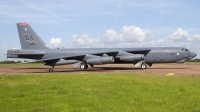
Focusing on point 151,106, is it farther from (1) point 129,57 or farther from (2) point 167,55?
(2) point 167,55

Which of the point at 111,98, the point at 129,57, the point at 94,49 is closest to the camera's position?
the point at 111,98

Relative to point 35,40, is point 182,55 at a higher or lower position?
lower

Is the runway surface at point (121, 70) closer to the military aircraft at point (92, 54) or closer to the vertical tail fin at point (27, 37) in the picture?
the military aircraft at point (92, 54)

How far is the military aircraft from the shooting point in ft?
86.5

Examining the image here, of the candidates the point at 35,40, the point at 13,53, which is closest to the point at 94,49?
the point at 35,40

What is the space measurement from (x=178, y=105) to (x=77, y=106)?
8.83ft

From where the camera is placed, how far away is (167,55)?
28.1 m

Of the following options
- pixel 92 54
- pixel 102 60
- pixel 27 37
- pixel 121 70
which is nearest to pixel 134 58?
pixel 121 70

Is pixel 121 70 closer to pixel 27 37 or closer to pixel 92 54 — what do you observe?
pixel 92 54

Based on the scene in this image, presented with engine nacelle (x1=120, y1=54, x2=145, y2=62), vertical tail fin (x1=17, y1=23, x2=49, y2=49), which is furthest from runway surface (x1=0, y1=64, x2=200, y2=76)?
vertical tail fin (x1=17, y1=23, x2=49, y2=49)

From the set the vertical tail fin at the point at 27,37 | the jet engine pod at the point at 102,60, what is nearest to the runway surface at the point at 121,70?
the jet engine pod at the point at 102,60

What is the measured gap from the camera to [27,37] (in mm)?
29625

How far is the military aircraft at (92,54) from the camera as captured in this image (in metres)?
26.4

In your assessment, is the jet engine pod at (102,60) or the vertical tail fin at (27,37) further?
the vertical tail fin at (27,37)
